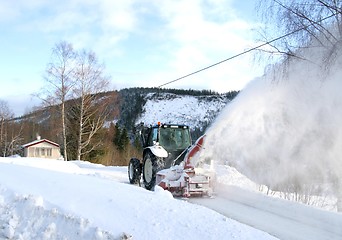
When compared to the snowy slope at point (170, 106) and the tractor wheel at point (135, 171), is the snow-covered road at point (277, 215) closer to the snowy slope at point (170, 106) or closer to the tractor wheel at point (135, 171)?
the tractor wheel at point (135, 171)

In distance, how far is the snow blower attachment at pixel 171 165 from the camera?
32.2ft

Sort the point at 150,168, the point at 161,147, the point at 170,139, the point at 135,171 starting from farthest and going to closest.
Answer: the point at 135,171, the point at 170,139, the point at 150,168, the point at 161,147

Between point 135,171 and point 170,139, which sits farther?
point 135,171

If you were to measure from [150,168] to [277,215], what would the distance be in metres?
4.56

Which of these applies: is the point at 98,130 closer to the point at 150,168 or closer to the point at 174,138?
the point at 174,138

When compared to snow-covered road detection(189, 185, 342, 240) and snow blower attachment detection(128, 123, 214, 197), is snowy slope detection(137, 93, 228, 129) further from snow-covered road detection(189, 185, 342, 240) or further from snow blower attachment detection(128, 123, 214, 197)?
snow-covered road detection(189, 185, 342, 240)

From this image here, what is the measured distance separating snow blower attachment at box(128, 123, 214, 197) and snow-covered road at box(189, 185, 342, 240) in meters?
0.42

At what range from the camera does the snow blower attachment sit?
9812mm

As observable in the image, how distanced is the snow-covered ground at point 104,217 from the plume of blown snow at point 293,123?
417 centimetres

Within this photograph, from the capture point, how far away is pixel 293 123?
441 inches

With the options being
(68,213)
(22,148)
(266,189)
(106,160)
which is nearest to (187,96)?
(22,148)

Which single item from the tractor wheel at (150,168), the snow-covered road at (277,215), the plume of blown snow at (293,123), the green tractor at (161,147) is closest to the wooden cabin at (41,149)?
the green tractor at (161,147)

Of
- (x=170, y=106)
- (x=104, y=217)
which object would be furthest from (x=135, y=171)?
(x=170, y=106)

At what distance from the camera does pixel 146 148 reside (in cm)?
1184
